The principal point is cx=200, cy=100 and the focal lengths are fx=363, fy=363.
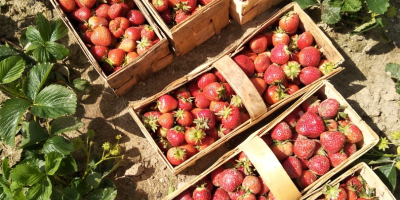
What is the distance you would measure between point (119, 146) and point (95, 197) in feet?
1.64

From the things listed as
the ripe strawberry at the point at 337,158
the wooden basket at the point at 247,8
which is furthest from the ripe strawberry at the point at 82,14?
the ripe strawberry at the point at 337,158

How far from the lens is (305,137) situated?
2562 mm

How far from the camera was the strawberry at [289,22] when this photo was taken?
2.76m

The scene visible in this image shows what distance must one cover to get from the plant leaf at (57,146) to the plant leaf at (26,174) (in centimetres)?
16

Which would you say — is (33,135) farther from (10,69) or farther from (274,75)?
(274,75)

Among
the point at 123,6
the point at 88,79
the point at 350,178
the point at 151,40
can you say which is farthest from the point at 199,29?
the point at 350,178

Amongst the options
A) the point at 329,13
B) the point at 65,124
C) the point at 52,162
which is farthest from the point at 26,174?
the point at 329,13

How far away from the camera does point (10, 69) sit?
2398mm

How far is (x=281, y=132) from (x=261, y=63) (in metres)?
0.53

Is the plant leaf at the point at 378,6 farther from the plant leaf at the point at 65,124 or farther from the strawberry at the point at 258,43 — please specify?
the plant leaf at the point at 65,124

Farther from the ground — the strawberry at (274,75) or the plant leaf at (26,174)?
the plant leaf at (26,174)

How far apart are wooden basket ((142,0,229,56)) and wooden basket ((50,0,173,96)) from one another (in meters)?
0.07

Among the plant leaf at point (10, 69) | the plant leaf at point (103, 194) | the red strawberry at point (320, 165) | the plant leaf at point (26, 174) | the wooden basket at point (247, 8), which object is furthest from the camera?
the wooden basket at point (247, 8)

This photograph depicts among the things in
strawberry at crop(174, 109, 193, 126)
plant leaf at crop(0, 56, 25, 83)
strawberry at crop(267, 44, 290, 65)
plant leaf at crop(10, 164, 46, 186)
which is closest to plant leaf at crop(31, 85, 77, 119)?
plant leaf at crop(0, 56, 25, 83)
